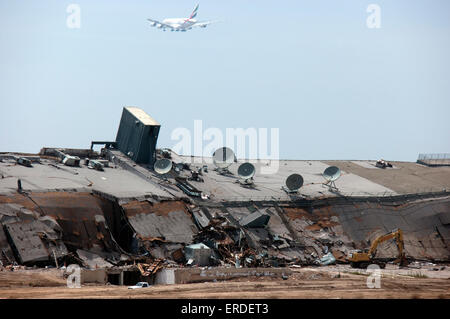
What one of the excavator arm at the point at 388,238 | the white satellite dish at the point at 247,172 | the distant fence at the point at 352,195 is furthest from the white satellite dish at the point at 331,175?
the excavator arm at the point at 388,238

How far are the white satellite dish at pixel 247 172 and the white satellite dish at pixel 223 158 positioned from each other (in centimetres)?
435

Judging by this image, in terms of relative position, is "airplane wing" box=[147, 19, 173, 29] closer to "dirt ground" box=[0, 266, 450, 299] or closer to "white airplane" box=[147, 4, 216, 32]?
"white airplane" box=[147, 4, 216, 32]

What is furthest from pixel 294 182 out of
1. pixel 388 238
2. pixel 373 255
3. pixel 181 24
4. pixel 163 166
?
pixel 181 24

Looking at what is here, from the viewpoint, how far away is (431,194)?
87875mm

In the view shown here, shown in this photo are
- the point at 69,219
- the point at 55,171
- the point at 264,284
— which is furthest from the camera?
the point at 55,171

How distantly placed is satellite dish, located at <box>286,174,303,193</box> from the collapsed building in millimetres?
738

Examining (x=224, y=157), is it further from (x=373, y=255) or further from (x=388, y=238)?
(x=388, y=238)

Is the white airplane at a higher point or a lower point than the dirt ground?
higher

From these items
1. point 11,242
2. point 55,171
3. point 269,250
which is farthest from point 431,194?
point 11,242

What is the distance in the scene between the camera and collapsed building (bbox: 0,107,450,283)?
2586 inches

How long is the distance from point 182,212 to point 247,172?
43.4 ft

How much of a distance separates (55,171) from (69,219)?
11915mm

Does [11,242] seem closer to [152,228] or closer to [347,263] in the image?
[152,228]
